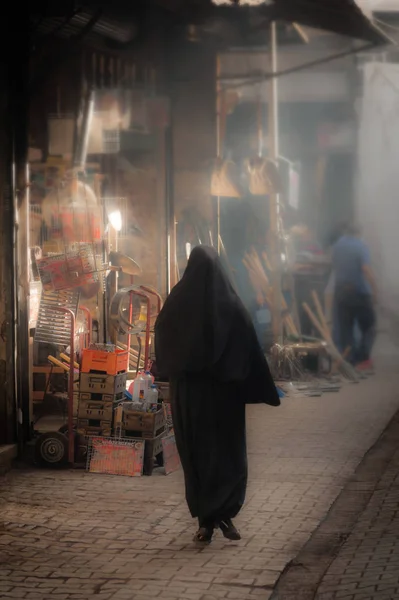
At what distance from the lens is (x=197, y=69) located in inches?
606

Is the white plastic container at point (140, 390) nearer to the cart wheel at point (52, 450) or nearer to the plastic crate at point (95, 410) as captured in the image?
the plastic crate at point (95, 410)

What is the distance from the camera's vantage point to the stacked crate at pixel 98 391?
9445 millimetres

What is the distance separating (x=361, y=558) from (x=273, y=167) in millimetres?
9908

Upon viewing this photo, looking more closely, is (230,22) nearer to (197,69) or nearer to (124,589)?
(197,69)

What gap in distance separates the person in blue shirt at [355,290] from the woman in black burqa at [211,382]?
946 centimetres

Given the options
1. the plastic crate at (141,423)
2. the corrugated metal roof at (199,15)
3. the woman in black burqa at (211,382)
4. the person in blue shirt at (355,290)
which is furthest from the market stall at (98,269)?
the person in blue shirt at (355,290)

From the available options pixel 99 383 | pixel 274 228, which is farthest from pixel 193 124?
pixel 99 383

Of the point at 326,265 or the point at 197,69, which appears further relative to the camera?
the point at 326,265

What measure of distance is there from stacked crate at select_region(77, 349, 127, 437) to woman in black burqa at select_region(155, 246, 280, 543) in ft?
7.72

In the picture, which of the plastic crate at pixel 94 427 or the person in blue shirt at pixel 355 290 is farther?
the person in blue shirt at pixel 355 290

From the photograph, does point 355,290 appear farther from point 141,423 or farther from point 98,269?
point 141,423

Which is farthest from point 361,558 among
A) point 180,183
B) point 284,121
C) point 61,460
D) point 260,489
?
point 284,121

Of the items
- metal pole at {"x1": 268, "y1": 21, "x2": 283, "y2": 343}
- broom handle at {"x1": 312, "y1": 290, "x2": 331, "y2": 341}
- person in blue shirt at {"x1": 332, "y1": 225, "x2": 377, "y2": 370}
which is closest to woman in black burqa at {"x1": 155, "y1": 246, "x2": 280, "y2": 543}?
metal pole at {"x1": 268, "y1": 21, "x2": 283, "y2": 343}

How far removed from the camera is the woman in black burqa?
7.00 metres
